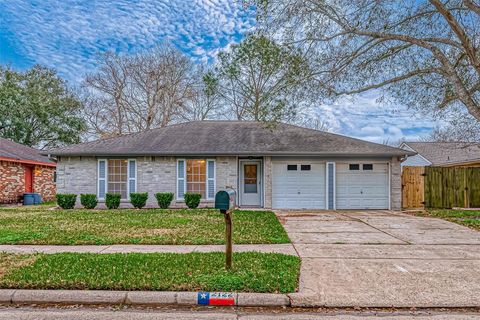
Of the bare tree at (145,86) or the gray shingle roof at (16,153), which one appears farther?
the bare tree at (145,86)

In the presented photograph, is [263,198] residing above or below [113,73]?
below

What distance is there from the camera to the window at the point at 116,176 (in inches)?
625

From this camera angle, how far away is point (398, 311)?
13.8ft

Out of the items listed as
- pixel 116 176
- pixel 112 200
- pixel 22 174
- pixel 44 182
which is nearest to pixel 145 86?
pixel 44 182

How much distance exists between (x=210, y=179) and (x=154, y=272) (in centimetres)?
1063

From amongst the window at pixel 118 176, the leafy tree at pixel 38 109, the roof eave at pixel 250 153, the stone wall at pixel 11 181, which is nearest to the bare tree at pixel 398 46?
the roof eave at pixel 250 153

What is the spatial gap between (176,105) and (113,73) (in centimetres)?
576

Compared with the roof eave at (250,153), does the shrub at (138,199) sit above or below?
below

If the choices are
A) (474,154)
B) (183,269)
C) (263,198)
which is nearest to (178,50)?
(263,198)

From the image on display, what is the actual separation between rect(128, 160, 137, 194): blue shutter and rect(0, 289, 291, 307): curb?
37.4 feet

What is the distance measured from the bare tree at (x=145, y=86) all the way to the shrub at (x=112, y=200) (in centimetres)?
1482

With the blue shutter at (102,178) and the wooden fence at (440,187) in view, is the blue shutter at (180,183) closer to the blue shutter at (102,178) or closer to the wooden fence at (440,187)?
the blue shutter at (102,178)

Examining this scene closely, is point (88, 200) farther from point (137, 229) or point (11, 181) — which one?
point (137, 229)

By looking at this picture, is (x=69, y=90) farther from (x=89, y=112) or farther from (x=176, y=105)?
(x=176, y=105)
